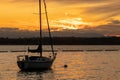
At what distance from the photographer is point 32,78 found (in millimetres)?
48906

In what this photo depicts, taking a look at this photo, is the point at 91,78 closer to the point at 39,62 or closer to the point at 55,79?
the point at 55,79

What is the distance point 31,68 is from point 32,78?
6.08 meters

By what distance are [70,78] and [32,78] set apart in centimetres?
460

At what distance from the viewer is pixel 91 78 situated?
48625 mm

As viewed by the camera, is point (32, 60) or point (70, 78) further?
point (32, 60)

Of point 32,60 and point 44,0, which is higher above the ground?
point 44,0

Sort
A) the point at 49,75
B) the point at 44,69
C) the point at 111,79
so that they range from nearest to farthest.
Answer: the point at 111,79 → the point at 49,75 → the point at 44,69

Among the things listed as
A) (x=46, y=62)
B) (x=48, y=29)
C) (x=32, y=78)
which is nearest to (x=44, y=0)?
(x=48, y=29)

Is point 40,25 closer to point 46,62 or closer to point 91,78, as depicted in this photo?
point 46,62

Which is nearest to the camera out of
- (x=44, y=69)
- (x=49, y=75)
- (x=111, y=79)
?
(x=111, y=79)

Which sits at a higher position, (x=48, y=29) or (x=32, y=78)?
(x=48, y=29)

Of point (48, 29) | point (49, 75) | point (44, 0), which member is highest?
point (44, 0)

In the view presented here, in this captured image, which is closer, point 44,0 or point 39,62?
point 39,62

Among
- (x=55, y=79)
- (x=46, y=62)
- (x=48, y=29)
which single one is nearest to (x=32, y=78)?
(x=55, y=79)
